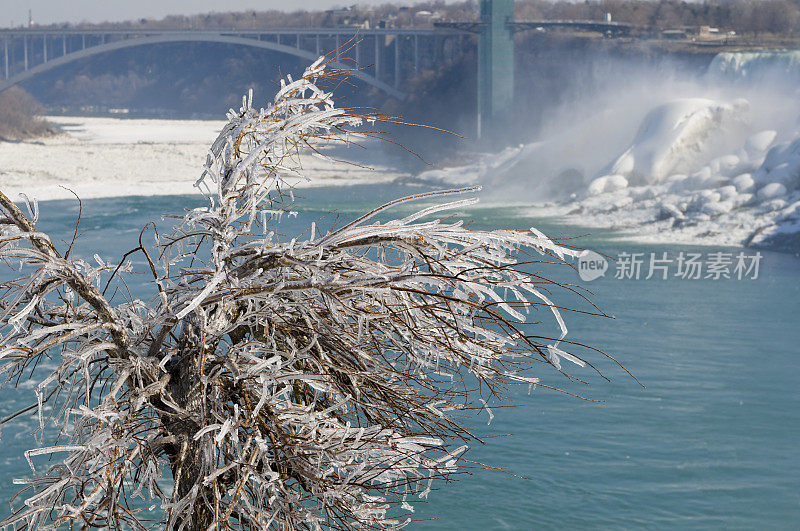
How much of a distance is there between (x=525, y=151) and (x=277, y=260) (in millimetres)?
40067

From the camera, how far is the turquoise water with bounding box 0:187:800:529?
37.2 feet

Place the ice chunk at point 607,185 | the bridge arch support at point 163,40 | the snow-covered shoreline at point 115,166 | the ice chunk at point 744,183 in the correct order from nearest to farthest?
the ice chunk at point 744,183 → the ice chunk at point 607,185 → the snow-covered shoreline at point 115,166 → the bridge arch support at point 163,40

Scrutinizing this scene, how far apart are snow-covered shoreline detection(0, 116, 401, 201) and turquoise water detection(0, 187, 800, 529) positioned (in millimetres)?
19358

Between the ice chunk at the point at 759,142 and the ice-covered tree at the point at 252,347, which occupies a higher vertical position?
the ice chunk at the point at 759,142

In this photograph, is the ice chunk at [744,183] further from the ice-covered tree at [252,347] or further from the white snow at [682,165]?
the ice-covered tree at [252,347]

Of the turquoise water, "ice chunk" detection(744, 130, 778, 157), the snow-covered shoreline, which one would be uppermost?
"ice chunk" detection(744, 130, 778, 157)

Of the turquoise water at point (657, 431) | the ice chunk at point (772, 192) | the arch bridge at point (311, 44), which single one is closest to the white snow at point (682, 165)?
the ice chunk at point (772, 192)

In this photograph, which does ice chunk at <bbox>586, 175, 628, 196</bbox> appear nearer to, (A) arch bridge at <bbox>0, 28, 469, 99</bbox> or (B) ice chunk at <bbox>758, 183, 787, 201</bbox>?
(B) ice chunk at <bbox>758, 183, 787, 201</bbox>

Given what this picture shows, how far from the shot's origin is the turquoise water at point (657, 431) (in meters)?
11.3

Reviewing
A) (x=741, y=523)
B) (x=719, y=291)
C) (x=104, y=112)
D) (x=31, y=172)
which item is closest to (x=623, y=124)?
(x=719, y=291)

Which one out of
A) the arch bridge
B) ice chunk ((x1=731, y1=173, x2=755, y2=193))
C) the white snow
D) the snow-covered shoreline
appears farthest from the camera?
the arch bridge

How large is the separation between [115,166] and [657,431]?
120 ft

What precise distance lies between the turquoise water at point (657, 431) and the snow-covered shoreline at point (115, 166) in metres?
19.4

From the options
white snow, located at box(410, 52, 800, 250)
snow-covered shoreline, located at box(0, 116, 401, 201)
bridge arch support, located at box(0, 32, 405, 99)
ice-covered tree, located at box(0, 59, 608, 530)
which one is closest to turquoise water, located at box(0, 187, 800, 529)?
ice-covered tree, located at box(0, 59, 608, 530)
